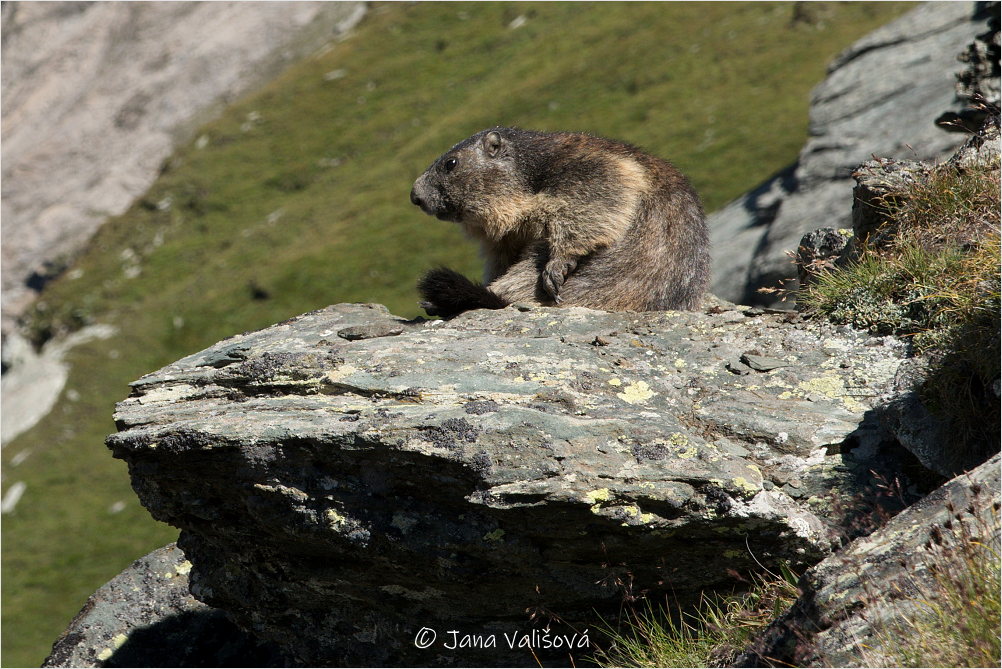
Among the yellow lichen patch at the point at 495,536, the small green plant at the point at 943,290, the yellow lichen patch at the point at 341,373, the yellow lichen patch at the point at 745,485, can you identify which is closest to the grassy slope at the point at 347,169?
the yellow lichen patch at the point at 341,373

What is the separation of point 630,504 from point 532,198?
4.88m

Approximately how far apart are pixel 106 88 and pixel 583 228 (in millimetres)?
88767

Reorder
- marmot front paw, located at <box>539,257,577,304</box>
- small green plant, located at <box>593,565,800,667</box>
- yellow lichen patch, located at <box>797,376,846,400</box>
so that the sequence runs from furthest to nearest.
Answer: marmot front paw, located at <box>539,257,577,304</box> → yellow lichen patch, located at <box>797,376,846,400</box> → small green plant, located at <box>593,565,800,667</box>

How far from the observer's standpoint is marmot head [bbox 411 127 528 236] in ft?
35.1

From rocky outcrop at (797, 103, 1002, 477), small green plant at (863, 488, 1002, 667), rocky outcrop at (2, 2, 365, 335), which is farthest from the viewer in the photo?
rocky outcrop at (2, 2, 365, 335)

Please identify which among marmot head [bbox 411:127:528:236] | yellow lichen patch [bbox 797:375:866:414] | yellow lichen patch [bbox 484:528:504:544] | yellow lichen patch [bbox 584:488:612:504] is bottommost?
yellow lichen patch [bbox 797:375:866:414]

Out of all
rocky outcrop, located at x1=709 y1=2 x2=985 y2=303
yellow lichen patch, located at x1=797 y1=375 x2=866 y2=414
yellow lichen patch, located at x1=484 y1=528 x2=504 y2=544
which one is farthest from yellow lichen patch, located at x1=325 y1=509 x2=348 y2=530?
rocky outcrop, located at x1=709 y1=2 x2=985 y2=303

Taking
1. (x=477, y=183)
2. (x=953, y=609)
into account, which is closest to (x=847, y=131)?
(x=477, y=183)

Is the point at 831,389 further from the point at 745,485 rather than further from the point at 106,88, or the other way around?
the point at 106,88

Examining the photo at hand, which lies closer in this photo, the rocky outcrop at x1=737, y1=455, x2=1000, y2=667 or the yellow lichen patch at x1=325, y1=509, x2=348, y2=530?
the rocky outcrop at x1=737, y1=455, x2=1000, y2=667

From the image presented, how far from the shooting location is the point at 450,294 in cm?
969

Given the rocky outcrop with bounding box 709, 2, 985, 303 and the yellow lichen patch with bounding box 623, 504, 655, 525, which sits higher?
the yellow lichen patch with bounding box 623, 504, 655, 525

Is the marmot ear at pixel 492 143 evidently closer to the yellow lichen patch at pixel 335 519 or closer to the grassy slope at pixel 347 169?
the yellow lichen patch at pixel 335 519

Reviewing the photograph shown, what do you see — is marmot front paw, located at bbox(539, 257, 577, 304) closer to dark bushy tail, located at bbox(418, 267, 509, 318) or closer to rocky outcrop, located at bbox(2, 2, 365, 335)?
dark bushy tail, located at bbox(418, 267, 509, 318)
